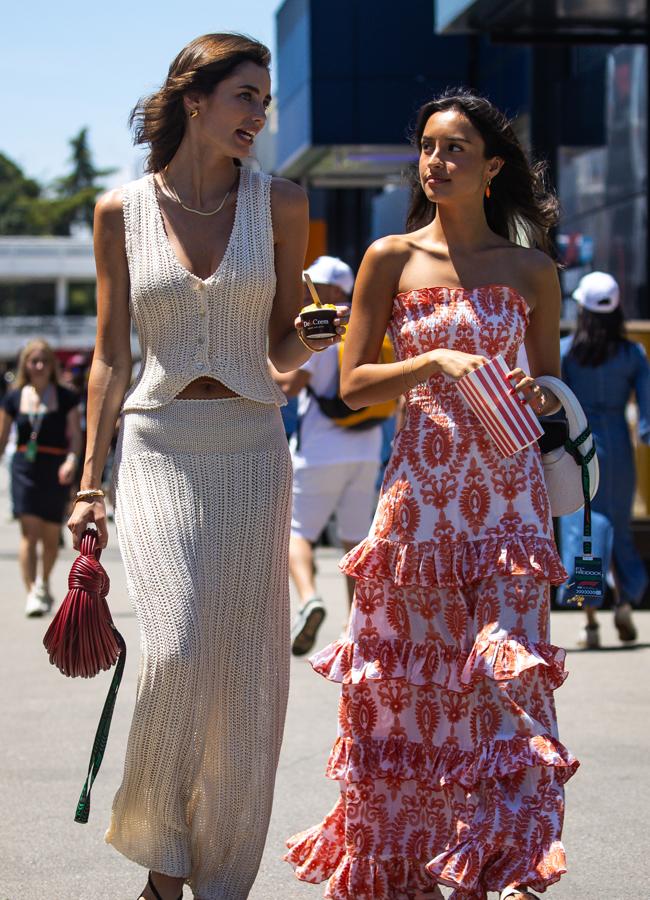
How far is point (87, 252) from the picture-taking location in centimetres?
10144

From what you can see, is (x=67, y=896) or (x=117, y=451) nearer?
(x=117, y=451)

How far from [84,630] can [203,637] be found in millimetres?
305

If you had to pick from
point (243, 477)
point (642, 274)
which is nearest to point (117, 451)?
point (243, 477)

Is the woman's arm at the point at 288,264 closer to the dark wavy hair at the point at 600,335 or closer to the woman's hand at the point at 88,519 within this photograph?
the woman's hand at the point at 88,519

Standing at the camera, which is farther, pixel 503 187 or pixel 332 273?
pixel 332 273

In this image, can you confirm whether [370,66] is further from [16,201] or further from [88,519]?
[16,201]

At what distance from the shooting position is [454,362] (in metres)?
4.22

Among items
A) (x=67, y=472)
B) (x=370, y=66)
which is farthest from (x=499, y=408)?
(x=370, y=66)

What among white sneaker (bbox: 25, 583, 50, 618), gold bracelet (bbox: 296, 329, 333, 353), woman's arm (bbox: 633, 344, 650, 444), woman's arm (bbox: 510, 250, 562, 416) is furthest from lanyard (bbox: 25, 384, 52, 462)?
gold bracelet (bbox: 296, 329, 333, 353)

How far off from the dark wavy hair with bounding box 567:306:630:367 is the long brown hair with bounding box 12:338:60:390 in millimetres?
4490

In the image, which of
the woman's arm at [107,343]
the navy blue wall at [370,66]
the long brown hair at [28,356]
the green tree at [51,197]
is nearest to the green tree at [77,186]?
the green tree at [51,197]

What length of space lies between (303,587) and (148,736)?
4578 mm

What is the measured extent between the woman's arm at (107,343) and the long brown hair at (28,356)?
8.08 m

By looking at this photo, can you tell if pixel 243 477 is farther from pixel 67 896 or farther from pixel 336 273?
pixel 336 273
